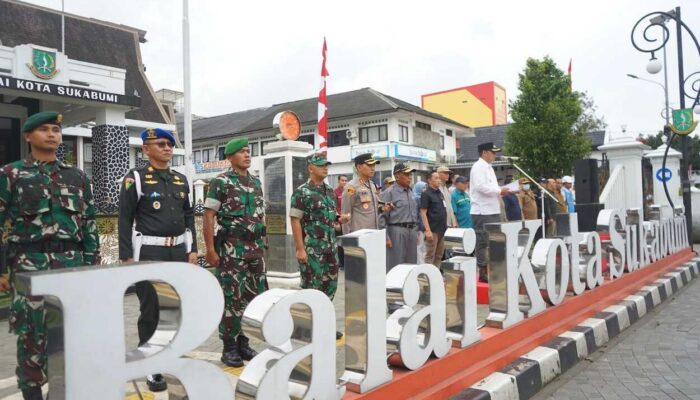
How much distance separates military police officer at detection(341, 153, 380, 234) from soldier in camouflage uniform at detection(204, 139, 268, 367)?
1.44 meters

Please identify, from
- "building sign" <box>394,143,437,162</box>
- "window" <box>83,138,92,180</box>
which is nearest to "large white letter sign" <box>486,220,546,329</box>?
"window" <box>83,138,92,180</box>

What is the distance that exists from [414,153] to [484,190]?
22.6 m

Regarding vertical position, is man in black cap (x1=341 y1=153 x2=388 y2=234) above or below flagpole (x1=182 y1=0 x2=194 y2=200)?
below

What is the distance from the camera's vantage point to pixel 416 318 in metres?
2.59

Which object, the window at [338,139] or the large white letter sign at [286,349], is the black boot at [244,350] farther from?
the window at [338,139]

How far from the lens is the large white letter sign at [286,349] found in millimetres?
1824

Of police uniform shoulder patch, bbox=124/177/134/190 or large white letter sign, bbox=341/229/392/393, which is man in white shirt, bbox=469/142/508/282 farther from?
police uniform shoulder patch, bbox=124/177/134/190

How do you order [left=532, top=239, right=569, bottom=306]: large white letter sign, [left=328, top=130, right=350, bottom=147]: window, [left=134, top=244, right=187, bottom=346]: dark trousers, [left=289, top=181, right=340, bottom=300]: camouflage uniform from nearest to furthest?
[left=134, top=244, right=187, bottom=346]: dark trousers, [left=532, top=239, right=569, bottom=306]: large white letter sign, [left=289, top=181, right=340, bottom=300]: camouflage uniform, [left=328, top=130, right=350, bottom=147]: window

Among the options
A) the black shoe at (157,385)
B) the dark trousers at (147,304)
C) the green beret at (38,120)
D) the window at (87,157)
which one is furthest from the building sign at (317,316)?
the window at (87,157)

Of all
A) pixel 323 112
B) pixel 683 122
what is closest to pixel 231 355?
pixel 323 112

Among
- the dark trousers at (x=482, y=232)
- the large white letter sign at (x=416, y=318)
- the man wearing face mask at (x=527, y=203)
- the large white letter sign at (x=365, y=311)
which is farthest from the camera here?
the man wearing face mask at (x=527, y=203)

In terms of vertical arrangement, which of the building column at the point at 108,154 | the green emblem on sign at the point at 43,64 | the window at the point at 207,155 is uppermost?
the window at the point at 207,155

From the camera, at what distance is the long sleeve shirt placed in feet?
19.0

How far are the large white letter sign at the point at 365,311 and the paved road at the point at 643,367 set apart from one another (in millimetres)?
1507
